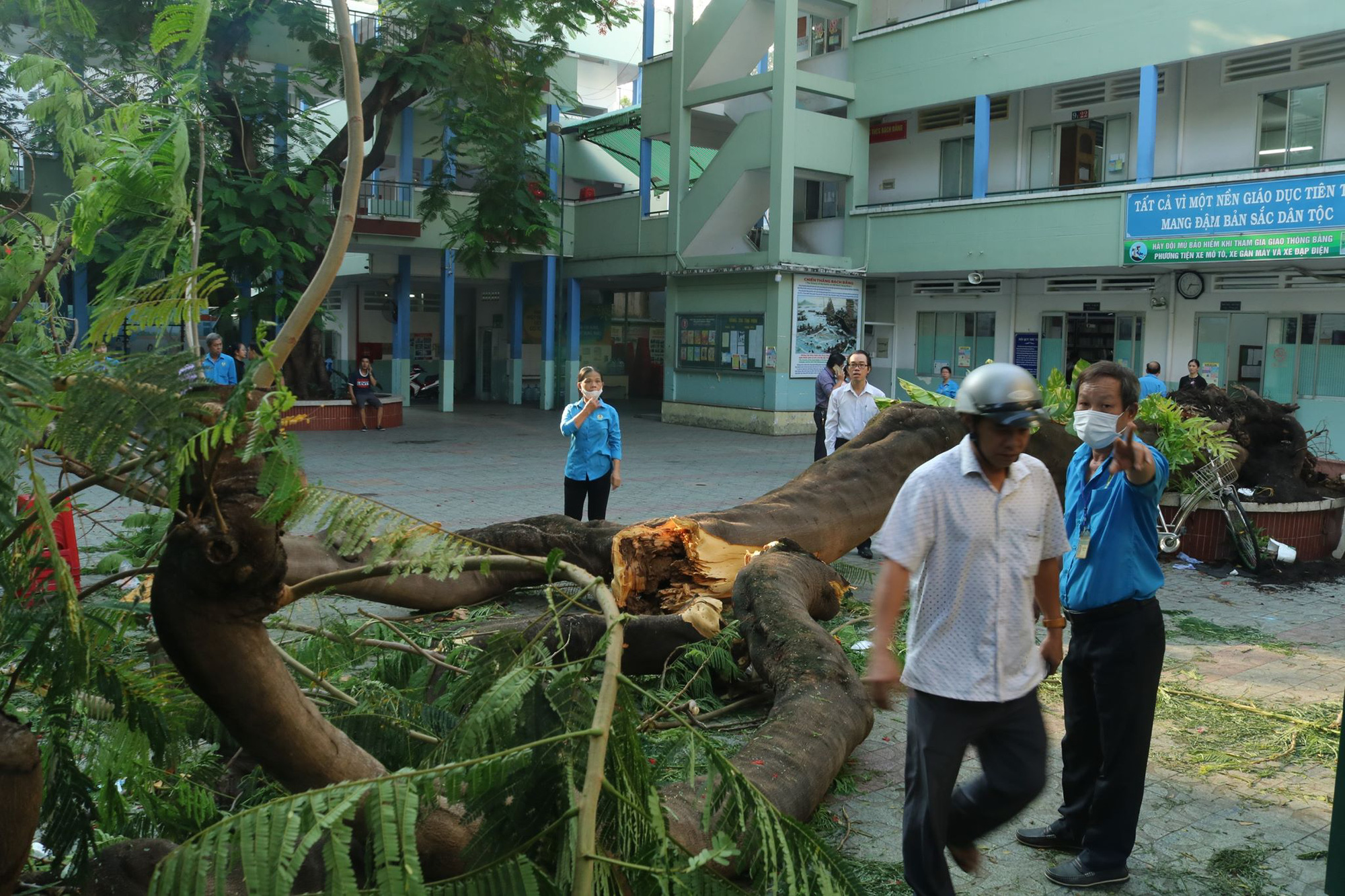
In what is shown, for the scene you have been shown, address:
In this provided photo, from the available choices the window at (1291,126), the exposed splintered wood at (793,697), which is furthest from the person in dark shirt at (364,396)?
the exposed splintered wood at (793,697)

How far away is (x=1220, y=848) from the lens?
4.16 meters

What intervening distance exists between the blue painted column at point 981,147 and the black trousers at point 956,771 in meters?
20.4

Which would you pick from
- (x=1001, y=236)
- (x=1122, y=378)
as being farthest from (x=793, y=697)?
(x=1001, y=236)

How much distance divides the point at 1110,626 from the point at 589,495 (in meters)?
5.70

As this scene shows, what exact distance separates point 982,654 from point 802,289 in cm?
2079

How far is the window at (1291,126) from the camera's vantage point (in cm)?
1931

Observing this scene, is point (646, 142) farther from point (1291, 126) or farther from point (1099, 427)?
point (1099, 427)

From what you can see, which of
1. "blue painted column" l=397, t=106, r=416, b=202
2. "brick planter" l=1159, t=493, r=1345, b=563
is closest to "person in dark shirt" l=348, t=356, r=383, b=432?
"blue painted column" l=397, t=106, r=416, b=202

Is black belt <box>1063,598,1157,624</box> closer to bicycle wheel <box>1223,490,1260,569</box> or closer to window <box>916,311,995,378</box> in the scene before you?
bicycle wheel <box>1223,490,1260,569</box>

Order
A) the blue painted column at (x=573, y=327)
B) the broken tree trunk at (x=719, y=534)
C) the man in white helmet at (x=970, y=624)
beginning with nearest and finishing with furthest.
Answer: the man in white helmet at (x=970, y=624) → the broken tree trunk at (x=719, y=534) → the blue painted column at (x=573, y=327)

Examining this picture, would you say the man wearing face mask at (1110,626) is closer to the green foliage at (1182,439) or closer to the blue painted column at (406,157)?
the green foliage at (1182,439)

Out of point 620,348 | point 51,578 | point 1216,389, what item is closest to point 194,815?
point 51,578

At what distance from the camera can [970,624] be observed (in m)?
3.35

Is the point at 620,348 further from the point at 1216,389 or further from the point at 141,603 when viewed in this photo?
the point at 141,603
